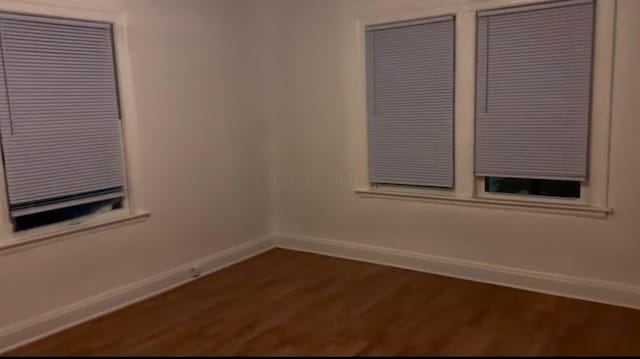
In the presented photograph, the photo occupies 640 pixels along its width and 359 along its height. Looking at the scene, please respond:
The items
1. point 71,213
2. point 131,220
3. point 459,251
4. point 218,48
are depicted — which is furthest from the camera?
point 218,48

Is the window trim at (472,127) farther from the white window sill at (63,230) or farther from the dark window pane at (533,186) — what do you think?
the white window sill at (63,230)

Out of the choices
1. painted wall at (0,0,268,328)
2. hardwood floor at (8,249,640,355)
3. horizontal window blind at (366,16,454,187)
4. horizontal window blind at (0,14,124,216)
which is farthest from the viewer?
horizontal window blind at (366,16,454,187)

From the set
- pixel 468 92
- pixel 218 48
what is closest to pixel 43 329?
pixel 218 48

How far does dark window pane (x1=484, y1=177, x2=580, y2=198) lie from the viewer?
3908 mm

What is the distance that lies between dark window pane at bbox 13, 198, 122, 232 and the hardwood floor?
72 cm

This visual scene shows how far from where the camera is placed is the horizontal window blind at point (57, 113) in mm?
3318

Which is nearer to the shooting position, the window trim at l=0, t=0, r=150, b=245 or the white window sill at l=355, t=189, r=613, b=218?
the window trim at l=0, t=0, r=150, b=245

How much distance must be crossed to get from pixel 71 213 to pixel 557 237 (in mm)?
3399

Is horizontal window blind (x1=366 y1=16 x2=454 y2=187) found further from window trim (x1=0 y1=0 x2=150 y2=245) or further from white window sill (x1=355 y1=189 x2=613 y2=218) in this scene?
window trim (x1=0 y1=0 x2=150 y2=245)

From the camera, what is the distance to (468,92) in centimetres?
415

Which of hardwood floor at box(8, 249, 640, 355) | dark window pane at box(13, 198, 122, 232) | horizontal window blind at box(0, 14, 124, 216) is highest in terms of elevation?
horizontal window blind at box(0, 14, 124, 216)

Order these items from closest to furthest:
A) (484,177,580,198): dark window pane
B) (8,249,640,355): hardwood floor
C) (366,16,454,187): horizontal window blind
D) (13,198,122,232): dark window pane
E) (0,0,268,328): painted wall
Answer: (8,249,640,355): hardwood floor → (13,198,122,232): dark window pane → (0,0,268,328): painted wall → (484,177,580,198): dark window pane → (366,16,454,187): horizontal window blind

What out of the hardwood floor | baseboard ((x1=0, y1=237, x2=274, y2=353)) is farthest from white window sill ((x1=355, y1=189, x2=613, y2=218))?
baseboard ((x1=0, y1=237, x2=274, y2=353))

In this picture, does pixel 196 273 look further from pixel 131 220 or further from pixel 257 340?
pixel 257 340
